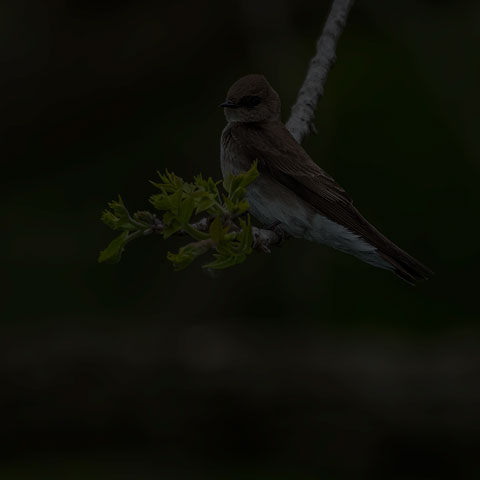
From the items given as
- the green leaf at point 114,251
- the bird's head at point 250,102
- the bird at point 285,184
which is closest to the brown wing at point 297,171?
the bird at point 285,184

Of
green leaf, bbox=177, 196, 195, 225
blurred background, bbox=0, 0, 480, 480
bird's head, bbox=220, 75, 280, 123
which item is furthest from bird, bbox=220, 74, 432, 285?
blurred background, bbox=0, 0, 480, 480

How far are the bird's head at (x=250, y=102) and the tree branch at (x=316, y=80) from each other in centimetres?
45

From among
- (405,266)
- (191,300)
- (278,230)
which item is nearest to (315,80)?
(278,230)

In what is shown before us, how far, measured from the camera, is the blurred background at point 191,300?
1182cm

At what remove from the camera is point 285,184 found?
18.5ft

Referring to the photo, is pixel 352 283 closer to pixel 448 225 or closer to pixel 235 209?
pixel 448 225

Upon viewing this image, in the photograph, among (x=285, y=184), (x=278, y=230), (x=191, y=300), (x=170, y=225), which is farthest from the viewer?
(x=191, y=300)

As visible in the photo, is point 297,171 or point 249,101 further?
point 249,101

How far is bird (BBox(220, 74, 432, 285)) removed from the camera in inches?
202

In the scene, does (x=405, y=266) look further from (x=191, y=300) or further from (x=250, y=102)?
(x=191, y=300)

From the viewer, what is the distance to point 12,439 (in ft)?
46.8

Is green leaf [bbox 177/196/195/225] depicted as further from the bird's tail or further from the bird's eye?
the bird's eye

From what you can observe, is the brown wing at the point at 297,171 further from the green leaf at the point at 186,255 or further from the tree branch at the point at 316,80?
the green leaf at the point at 186,255

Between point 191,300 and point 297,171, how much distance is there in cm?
603
